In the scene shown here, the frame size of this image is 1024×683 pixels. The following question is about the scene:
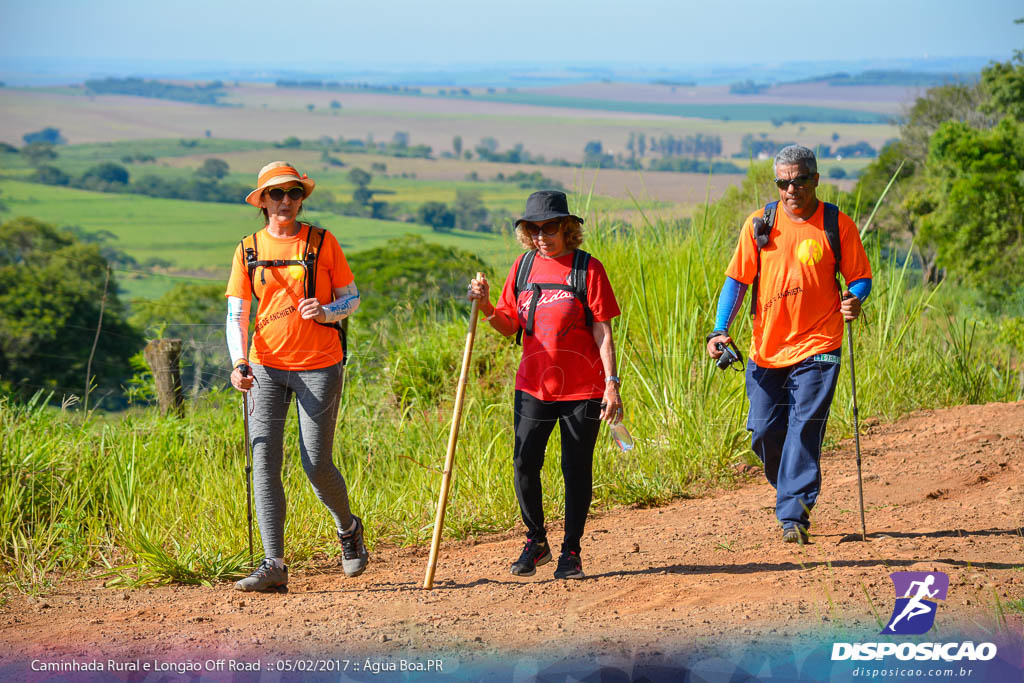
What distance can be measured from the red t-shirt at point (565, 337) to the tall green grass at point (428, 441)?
1342 millimetres

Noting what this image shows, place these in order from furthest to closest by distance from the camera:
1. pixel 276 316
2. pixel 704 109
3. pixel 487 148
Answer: pixel 704 109 < pixel 487 148 < pixel 276 316

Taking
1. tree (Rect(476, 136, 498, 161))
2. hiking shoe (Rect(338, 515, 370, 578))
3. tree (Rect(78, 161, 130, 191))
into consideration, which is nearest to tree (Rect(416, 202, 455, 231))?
hiking shoe (Rect(338, 515, 370, 578))

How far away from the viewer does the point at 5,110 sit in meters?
134

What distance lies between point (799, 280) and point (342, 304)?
1.97m

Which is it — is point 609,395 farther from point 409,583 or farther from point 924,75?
point 924,75

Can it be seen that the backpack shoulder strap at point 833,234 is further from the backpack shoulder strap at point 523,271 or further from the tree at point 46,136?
the tree at point 46,136

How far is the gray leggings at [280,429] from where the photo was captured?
4.27 m

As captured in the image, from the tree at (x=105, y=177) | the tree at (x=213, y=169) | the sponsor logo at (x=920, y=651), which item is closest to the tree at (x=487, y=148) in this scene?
the tree at (x=213, y=169)

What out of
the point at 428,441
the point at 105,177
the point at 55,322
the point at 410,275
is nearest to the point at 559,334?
the point at 428,441

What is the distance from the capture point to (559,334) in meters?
4.03

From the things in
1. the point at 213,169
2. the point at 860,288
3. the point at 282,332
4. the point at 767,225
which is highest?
the point at 767,225

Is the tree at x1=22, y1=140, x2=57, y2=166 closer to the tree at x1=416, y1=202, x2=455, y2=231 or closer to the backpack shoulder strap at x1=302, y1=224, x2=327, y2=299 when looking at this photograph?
the tree at x1=416, y1=202, x2=455, y2=231

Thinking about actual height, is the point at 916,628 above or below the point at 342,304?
below

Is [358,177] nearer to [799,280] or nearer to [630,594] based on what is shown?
[799,280]
